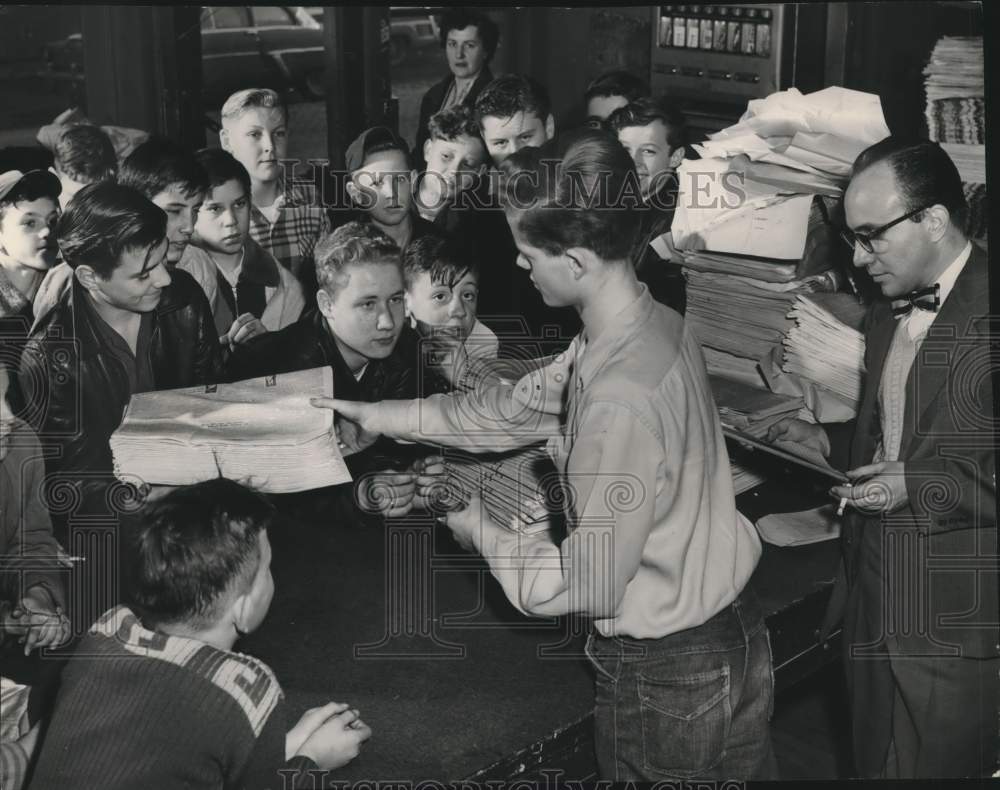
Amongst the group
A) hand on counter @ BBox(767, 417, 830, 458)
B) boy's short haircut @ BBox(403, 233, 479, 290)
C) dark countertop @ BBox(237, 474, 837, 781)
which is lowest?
dark countertop @ BBox(237, 474, 837, 781)

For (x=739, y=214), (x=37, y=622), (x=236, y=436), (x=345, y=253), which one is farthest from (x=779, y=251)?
(x=37, y=622)

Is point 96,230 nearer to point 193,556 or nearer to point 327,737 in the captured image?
point 193,556

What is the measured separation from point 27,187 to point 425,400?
870mm

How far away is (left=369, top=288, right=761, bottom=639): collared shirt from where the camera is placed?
1.86m

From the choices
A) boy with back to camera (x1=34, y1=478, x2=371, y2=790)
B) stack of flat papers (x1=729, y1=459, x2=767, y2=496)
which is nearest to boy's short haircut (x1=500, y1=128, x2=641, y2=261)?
boy with back to camera (x1=34, y1=478, x2=371, y2=790)

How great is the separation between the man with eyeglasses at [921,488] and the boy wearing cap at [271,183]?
1.17 m

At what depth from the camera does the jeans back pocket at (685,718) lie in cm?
204

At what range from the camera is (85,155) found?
2.56 metres

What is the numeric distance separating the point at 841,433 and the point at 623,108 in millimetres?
1052

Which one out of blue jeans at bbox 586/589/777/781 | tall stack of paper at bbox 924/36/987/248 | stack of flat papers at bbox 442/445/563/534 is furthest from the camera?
tall stack of paper at bbox 924/36/987/248

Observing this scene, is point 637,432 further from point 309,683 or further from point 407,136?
point 407,136

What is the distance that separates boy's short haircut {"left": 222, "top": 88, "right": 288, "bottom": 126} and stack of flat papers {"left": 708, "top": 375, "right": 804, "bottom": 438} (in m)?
1.22

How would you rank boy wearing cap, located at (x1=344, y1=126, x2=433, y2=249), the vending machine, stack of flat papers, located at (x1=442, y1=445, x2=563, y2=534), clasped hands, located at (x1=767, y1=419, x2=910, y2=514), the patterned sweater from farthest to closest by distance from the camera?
the vending machine
boy wearing cap, located at (x1=344, y1=126, x2=433, y2=249)
stack of flat papers, located at (x1=442, y1=445, x2=563, y2=534)
clasped hands, located at (x1=767, y1=419, x2=910, y2=514)
the patterned sweater

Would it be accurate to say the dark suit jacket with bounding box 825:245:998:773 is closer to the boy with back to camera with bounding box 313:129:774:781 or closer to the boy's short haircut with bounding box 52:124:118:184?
the boy with back to camera with bounding box 313:129:774:781
